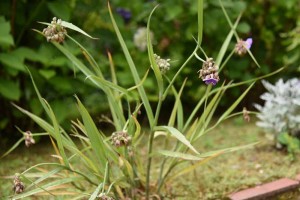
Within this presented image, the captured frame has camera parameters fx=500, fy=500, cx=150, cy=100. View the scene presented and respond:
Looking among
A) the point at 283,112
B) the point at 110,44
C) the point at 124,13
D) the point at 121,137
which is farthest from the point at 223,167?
the point at 124,13

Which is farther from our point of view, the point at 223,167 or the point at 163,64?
the point at 223,167

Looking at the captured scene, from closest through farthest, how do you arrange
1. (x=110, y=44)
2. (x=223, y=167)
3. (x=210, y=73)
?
(x=210, y=73) → (x=223, y=167) → (x=110, y=44)

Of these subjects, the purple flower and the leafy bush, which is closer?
the leafy bush

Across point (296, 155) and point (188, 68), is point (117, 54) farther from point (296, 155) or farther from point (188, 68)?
point (296, 155)

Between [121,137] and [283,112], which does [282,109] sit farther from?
[121,137]

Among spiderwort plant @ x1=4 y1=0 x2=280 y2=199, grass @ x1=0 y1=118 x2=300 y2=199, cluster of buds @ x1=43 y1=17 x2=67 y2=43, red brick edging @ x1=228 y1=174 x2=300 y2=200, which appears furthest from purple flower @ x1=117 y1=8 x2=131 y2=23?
cluster of buds @ x1=43 y1=17 x2=67 y2=43

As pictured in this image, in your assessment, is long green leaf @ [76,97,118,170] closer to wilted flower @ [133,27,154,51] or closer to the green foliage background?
the green foliage background

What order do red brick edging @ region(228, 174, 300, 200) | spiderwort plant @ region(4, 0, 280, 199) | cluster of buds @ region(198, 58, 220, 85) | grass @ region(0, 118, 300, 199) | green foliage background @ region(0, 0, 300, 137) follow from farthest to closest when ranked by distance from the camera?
green foliage background @ region(0, 0, 300, 137)
grass @ region(0, 118, 300, 199)
red brick edging @ region(228, 174, 300, 200)
spiderwort plant @ region(4, 0, 280, 199)
cluster of buds @ region(198, 58, 220, 85)
